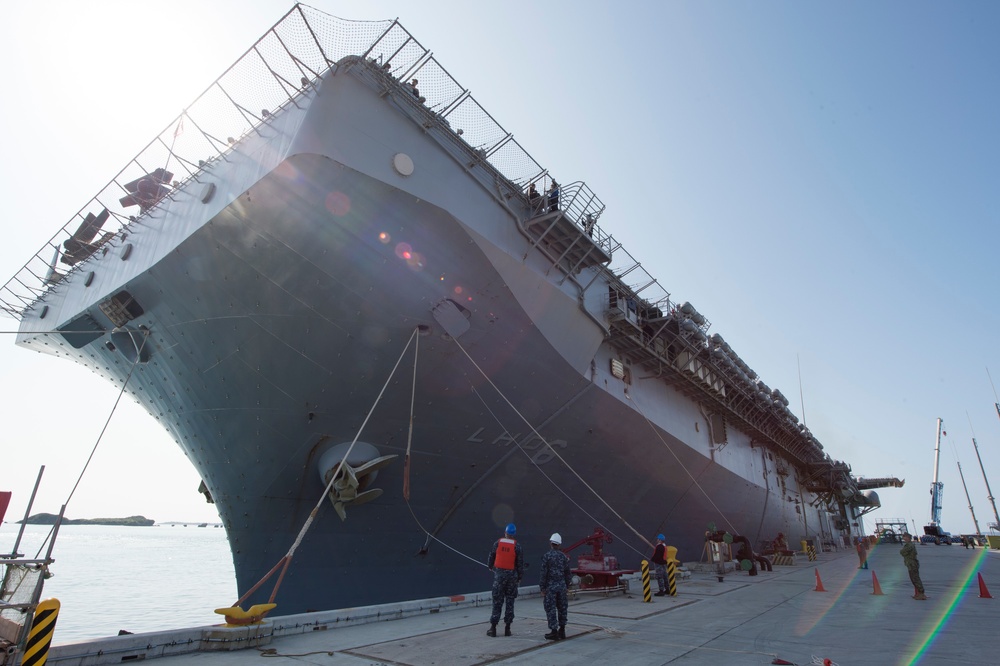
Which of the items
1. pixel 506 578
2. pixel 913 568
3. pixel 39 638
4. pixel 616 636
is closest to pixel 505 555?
pixel 506 578

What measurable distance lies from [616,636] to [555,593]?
0.82 metres

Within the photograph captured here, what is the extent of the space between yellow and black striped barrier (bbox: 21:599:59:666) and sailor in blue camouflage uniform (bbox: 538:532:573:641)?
3.74m

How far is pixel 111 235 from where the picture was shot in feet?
32.6

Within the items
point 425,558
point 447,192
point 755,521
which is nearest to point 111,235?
point 447,192

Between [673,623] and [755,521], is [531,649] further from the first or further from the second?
[755,521]

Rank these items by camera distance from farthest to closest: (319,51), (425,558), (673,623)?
(425,558), (319,51), (673,623)

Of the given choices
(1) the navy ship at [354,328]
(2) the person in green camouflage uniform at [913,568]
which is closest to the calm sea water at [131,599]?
(1) the navy ship at [354,328]

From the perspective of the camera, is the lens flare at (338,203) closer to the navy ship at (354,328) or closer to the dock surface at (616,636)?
the navy ship at (354,328)

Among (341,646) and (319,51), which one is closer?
(341,646)

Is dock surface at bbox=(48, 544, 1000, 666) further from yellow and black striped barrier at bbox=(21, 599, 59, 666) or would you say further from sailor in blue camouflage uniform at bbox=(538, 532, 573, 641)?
yellow and black striped barrier at bbox=(21, 599, 59, 666)

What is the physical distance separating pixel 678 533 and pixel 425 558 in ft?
32.6

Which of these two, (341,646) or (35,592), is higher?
(35,592)

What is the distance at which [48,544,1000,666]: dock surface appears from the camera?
414 centimetres

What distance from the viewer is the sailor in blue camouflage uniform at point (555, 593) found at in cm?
502
